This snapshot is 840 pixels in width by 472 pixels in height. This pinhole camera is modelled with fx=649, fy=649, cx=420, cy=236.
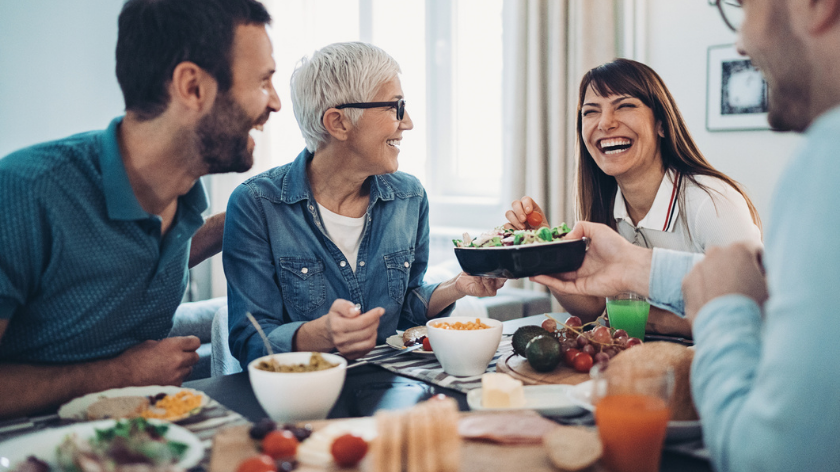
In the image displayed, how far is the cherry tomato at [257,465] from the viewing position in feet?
2.59

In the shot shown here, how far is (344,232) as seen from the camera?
1.99 metres

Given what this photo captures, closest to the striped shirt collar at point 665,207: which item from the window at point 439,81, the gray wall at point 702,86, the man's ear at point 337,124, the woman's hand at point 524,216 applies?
the woman's hand at point 524,216

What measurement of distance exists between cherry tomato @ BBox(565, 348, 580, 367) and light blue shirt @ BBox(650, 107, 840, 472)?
0.56 meters

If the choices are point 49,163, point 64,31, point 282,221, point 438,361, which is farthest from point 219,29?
point 64,31

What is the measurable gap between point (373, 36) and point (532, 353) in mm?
4035

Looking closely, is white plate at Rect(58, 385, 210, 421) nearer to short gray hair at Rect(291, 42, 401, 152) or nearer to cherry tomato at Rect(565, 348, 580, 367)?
cherry tomato at Rect(565, 348, 580, 367)

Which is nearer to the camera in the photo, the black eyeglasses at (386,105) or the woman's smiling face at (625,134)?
the black eyeglasses at (386,105)

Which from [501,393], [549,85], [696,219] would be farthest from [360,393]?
[549,85]

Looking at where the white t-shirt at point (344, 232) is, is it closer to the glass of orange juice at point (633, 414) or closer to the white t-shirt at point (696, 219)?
the white t-shirt at point (696, 219)

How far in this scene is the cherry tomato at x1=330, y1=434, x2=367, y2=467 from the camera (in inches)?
33.2

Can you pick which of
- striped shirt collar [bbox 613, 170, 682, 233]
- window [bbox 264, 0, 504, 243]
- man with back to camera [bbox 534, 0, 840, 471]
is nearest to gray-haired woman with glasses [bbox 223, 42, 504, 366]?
striped shirt collar [bbox 613, 170, 682, 233]

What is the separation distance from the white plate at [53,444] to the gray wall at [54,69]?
12.0ft

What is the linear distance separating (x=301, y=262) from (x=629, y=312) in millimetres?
892

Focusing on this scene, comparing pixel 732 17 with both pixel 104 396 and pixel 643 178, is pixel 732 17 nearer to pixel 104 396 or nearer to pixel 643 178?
pixel 643 178
